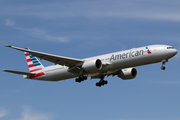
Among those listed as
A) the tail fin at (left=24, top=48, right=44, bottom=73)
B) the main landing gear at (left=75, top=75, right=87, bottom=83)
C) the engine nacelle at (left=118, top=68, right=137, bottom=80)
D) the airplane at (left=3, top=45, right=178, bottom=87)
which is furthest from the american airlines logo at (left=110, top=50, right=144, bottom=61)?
the tail fin at (left=24, top=48, right=44, bottom=73)

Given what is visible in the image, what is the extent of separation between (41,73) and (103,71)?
10651 millimetres

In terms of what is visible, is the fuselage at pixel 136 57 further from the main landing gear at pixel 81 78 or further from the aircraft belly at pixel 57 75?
the aircraft belly at pixel 57 75

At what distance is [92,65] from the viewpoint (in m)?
40.7

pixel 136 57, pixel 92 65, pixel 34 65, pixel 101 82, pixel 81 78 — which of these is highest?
pixel 34 65

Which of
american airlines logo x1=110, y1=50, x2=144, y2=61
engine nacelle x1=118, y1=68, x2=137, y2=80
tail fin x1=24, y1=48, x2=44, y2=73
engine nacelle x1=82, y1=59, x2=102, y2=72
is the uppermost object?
tail fin x1=24, y1=48, x2=44, y2=73

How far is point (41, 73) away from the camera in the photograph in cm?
4744

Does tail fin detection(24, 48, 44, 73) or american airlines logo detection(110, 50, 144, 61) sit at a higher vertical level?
tail fin detection(24, 48, 44, 73)

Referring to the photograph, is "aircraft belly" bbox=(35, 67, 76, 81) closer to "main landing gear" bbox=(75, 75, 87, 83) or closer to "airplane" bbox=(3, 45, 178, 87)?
"airplane" bbox=(3, 45, 178, 87)

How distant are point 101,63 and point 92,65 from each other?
134 centimetres

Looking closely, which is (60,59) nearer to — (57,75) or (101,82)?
(57,75)

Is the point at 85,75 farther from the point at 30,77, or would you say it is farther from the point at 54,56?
the point at 30,77

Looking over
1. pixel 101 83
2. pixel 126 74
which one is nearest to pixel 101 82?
pixel 101 83

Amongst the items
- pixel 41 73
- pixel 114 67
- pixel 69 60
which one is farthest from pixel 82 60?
pixel 41 73

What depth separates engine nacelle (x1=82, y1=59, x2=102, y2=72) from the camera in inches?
1602
